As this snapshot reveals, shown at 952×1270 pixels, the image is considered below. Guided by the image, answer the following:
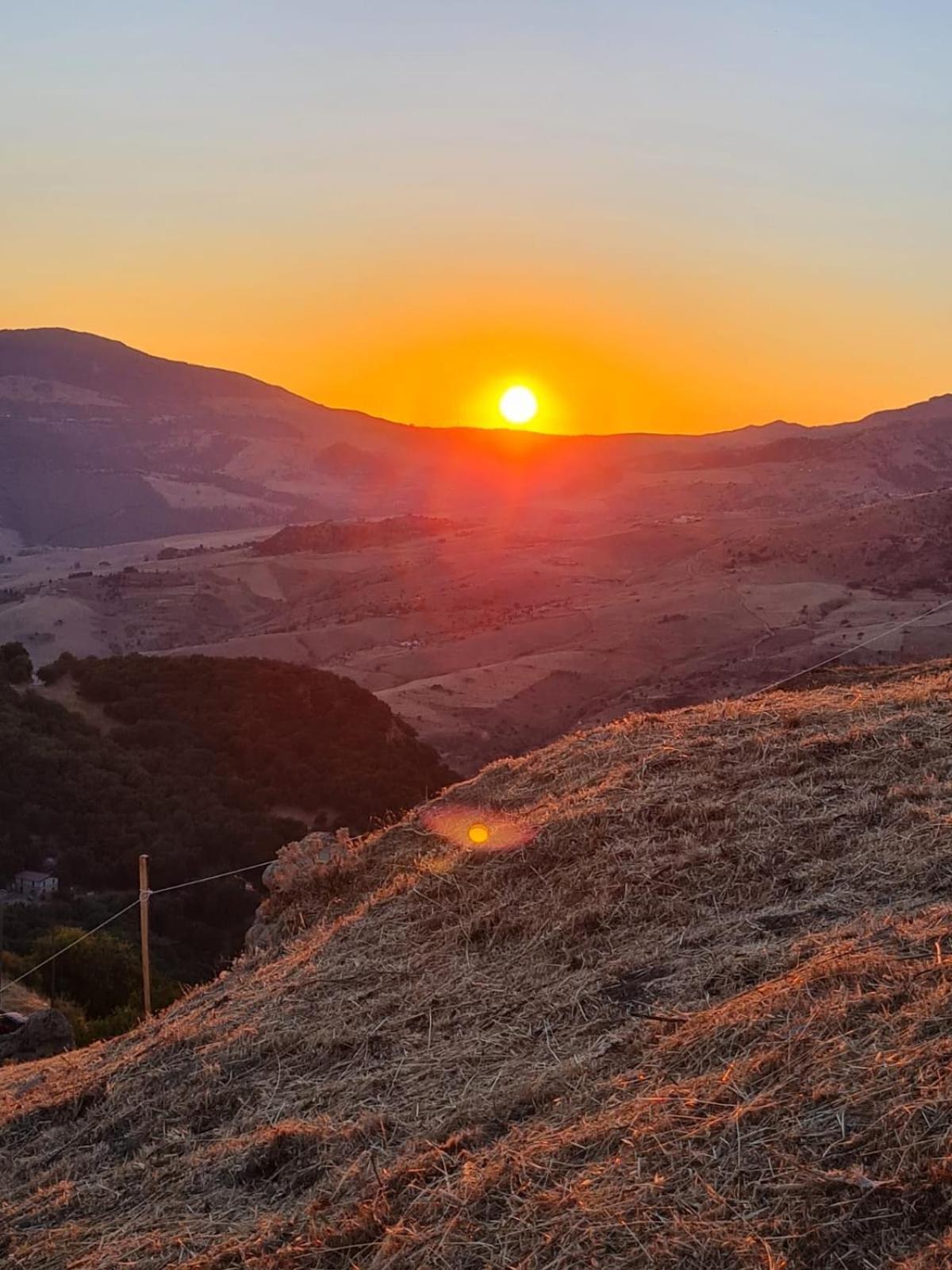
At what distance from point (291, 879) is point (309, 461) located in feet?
421

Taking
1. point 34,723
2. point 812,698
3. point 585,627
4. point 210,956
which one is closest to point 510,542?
point 585,627

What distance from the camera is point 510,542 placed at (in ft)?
213

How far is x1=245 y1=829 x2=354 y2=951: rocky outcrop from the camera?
9.50m

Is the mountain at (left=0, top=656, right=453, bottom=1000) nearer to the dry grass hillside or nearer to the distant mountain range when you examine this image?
the dry grass hillside

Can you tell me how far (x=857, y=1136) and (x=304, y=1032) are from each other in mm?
3250

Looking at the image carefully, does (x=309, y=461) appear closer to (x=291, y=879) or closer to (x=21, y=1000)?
(x=21, y=1000)

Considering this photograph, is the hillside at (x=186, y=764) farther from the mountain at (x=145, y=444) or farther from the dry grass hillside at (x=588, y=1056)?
the mountain at (x=145, y=444)

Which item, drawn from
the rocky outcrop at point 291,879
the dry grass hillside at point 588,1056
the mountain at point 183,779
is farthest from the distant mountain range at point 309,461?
the dry grass hillside at point 588,1056

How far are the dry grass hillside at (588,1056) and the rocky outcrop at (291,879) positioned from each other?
0.51 meters

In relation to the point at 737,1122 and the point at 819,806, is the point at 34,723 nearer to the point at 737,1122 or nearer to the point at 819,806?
the point at 819,806

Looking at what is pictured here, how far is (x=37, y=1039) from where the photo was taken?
9969 millimetres

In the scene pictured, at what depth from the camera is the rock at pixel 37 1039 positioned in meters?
9.90

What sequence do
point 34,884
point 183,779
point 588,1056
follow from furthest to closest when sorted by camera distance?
point 183,779, point 34,884, point 588,1056

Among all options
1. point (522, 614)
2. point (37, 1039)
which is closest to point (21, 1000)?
point (37, 1039)
